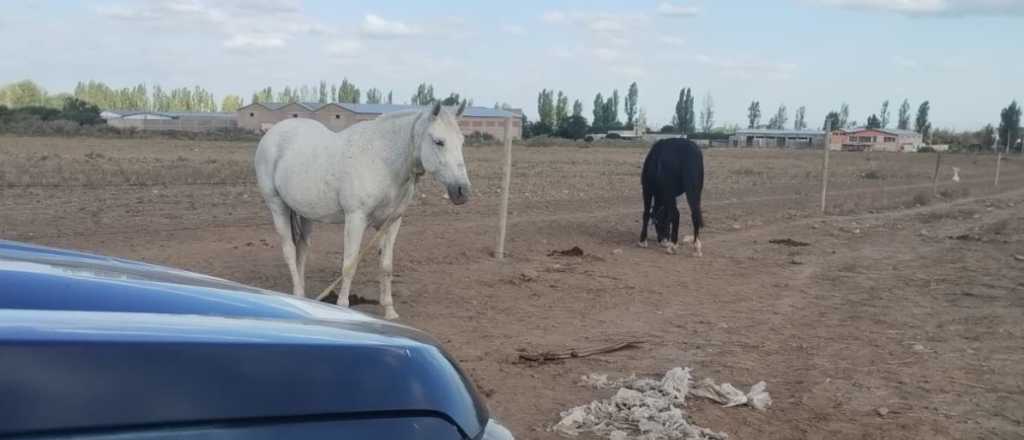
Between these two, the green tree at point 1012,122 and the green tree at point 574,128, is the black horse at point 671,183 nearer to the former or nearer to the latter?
the green tree at point 574,128

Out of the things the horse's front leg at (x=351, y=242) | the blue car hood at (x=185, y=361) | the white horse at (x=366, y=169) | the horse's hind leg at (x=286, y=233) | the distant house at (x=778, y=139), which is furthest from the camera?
the distant house at (x=778, y=139)

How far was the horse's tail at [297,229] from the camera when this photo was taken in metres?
7.77

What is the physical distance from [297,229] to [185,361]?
273 inches

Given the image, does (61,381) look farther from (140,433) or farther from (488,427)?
(488,427)

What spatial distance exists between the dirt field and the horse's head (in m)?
1.20

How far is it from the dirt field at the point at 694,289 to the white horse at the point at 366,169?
0.93m

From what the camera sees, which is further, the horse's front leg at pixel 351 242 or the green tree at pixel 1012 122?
the green tree at pixel 1012 122

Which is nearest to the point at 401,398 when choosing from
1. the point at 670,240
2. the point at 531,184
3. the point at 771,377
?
the point at 771,377

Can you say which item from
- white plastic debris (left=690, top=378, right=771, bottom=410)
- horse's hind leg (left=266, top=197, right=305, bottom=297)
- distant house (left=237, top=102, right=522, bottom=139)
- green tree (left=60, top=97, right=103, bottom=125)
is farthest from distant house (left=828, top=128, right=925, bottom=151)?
white plastic debris (left=690, top=378, right=771, bottom=410)

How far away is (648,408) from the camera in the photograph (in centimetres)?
493

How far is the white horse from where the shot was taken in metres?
6.69

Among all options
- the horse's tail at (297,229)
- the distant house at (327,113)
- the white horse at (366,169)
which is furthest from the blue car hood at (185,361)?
the distant house at (327,113)

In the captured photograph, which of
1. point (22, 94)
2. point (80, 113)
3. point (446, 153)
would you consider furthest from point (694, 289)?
point (22, 94)

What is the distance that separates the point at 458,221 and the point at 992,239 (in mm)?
8815
